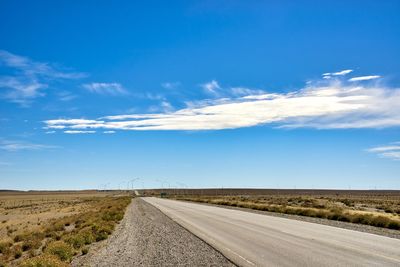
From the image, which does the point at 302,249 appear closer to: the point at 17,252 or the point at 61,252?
the point at 61,252

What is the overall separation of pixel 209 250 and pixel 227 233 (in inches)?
228

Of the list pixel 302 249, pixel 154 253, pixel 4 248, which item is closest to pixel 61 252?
pixel 154 253

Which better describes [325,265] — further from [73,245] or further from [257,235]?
[73,245]

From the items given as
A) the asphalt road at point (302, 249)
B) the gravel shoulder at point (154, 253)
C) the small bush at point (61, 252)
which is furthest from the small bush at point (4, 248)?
the asphalt road at point (302, 249)

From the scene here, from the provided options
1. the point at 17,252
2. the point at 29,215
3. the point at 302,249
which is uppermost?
the point at 29,215

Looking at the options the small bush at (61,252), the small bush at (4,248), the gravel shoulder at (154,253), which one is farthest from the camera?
the small bush at (4,248)

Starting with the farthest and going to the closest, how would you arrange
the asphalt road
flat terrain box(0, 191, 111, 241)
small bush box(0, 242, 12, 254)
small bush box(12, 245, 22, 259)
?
flat terrain box(0, 191, 111, 241) → small bush box(0, 242, 12, 254) → small bush box(12, 245, 22, 259) → the asphalt road

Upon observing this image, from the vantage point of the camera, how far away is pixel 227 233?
21.4 metres

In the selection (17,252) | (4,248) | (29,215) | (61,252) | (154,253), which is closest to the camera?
(61,252)

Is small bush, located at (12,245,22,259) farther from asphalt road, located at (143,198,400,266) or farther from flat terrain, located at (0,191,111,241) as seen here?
flat terrain, located at (0,191,111,241)

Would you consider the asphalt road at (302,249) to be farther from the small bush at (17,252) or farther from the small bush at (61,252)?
the small bush at (17,252)

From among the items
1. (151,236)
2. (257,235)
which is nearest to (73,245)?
(151,236)

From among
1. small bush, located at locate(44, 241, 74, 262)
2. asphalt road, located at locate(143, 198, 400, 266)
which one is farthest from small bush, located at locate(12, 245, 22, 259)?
asphalt road, located at locate(143, 198, 400, 266)

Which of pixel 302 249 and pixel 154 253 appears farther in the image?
pixel 154 253
